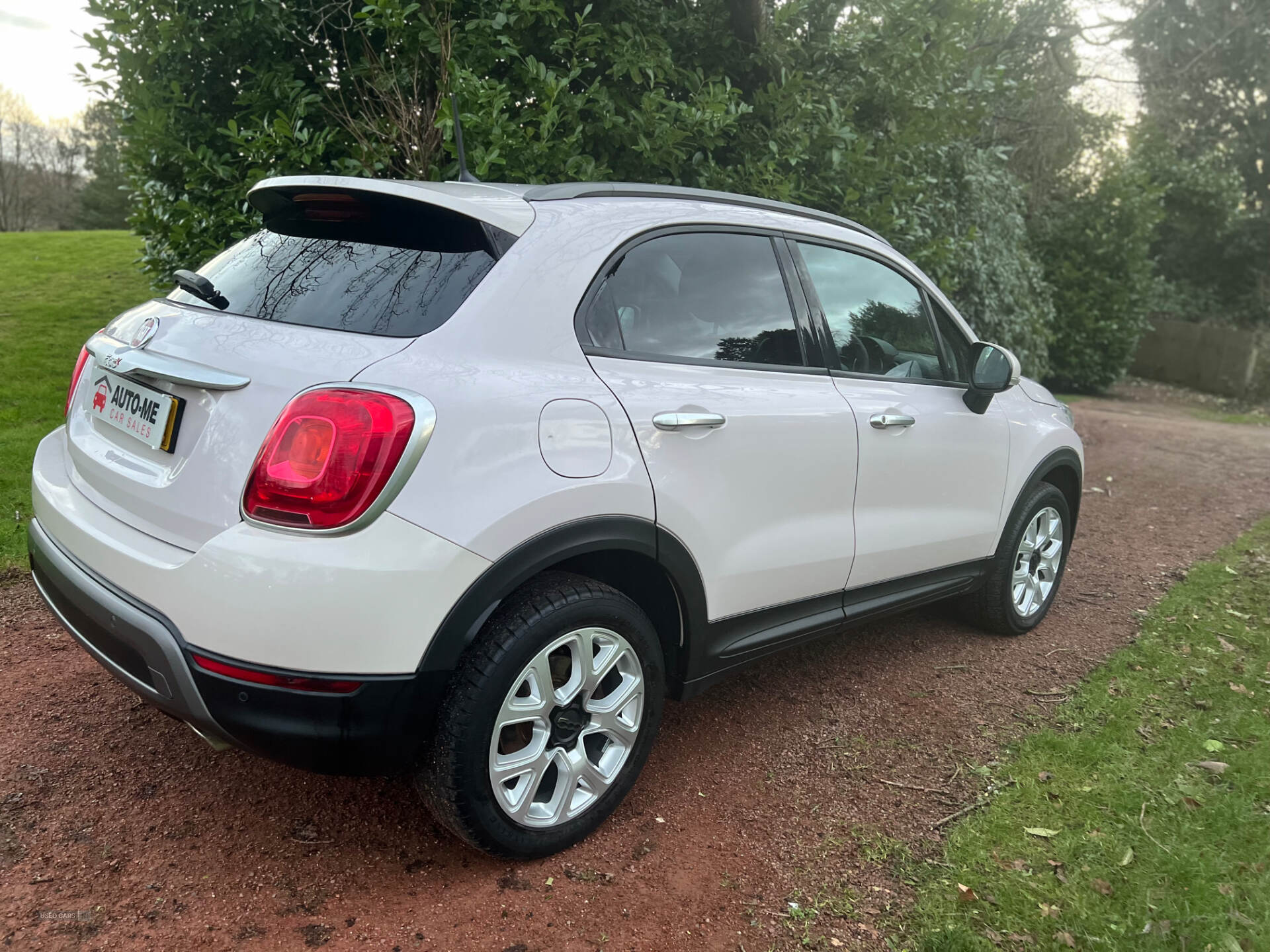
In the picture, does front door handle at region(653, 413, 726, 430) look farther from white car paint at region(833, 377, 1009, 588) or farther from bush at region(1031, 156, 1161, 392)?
bush at region(1031, 156, 1161, 392)

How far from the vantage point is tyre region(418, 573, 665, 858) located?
2.34 m

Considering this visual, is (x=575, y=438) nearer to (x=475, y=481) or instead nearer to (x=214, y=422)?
(x=475, y=481)

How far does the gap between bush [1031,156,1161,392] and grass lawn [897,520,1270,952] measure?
11.0 m

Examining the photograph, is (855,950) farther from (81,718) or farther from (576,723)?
(81,718)

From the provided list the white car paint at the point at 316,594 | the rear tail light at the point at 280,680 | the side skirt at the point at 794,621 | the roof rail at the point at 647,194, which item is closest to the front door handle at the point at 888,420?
the side skirt at the point at 794,621

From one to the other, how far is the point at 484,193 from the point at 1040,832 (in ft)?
8.49

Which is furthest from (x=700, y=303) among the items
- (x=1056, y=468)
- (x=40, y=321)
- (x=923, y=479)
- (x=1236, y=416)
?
(x=1236, y=416)

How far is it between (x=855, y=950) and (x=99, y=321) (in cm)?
1050

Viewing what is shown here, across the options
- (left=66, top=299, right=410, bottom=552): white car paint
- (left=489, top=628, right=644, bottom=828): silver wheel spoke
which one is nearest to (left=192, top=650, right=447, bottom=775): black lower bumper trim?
(left=489, top=628, right=644, bottom=828): silver wheel spoke

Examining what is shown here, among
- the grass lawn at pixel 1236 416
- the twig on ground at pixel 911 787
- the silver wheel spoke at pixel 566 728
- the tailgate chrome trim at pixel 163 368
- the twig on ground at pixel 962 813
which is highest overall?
the tailgate chrome trim at pixel 163 368

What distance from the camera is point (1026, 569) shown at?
4594 mm

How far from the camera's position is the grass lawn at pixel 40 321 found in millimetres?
5773

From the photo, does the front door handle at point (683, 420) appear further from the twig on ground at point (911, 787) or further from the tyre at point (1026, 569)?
the tyre at point (1026, 569)

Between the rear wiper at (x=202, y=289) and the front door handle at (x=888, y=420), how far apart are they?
216 cm
